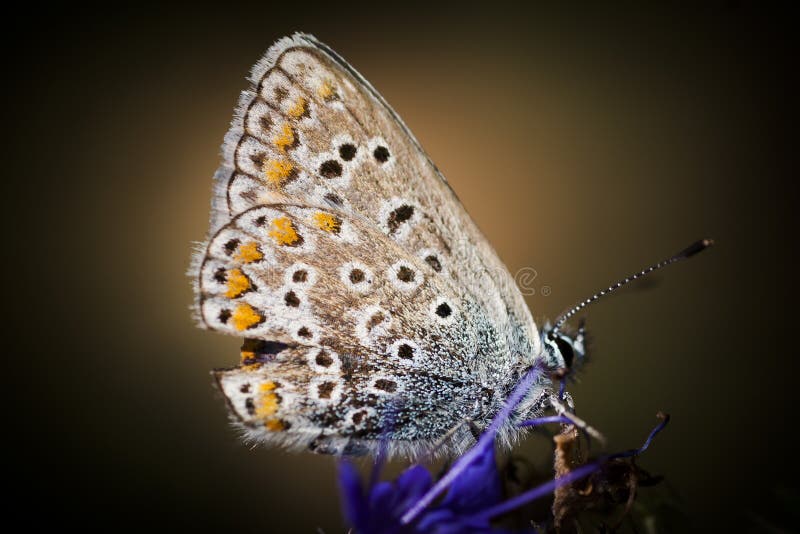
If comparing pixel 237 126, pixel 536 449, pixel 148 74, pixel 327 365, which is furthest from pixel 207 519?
pixel 148 74

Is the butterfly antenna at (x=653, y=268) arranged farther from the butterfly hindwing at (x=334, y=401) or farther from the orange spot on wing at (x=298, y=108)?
the orange spot on wing at (x=298, y=108)

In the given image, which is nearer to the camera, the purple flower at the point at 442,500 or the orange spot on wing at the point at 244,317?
the purple flower at the point at 442,500

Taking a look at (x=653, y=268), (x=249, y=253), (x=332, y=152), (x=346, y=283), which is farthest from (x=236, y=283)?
(x=653, y=268)

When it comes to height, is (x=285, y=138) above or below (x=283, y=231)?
above

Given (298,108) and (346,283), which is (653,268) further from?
(298,108)

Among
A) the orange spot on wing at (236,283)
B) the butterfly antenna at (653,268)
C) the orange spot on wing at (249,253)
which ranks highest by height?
the orange spot on wing at (249,253)

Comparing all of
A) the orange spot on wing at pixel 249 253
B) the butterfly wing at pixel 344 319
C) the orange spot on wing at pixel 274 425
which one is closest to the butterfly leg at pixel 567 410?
the butterfly wing at pixel 344 319
